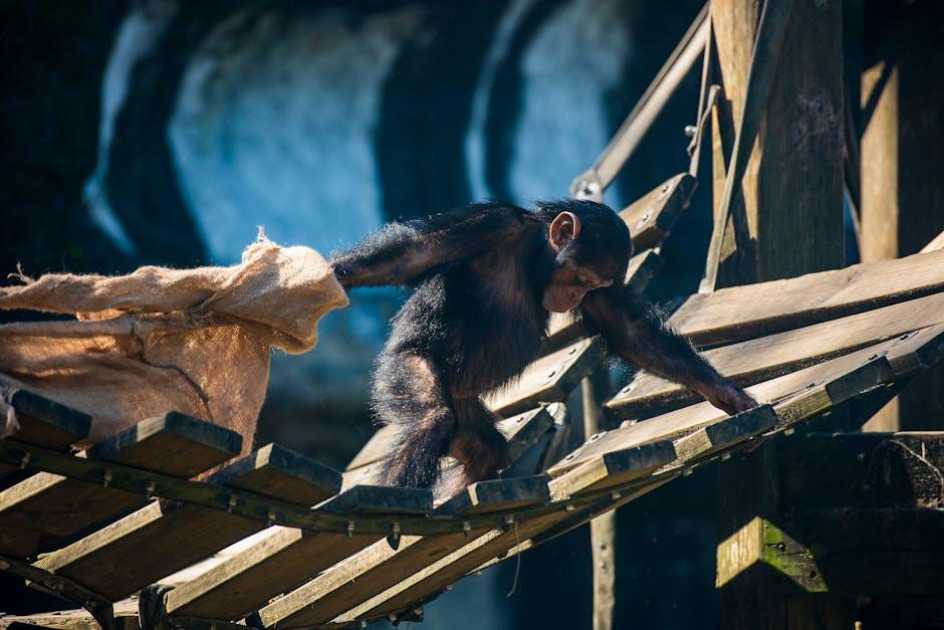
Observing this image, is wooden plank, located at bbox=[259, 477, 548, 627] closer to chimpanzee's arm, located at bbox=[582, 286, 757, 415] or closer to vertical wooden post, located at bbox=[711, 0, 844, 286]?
chimpanzee's arm, located at bbox=[582, 286, 757, 415]

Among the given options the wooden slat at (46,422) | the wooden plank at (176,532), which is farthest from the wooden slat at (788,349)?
the wooden slat at (46,422)

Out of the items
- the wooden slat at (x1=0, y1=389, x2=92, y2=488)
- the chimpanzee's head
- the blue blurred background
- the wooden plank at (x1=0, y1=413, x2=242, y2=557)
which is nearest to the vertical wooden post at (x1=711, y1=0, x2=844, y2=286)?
the chimpanzee's head

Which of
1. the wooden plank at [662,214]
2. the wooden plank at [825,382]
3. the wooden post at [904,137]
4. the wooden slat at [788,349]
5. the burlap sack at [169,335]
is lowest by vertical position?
the burlap sack at [169,335]

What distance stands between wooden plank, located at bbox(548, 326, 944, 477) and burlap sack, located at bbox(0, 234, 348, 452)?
1.10 m

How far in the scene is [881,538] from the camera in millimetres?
3951

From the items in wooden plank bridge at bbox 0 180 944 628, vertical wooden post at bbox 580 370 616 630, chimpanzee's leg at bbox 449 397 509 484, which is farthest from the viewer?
vertical wooden post at bbox 580 370 616 630

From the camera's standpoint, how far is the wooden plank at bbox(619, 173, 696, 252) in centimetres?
521

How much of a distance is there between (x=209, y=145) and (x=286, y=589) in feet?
25.2

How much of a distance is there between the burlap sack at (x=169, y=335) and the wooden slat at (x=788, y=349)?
68.2 inches

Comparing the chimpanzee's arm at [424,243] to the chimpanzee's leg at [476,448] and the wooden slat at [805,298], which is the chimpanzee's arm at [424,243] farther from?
the wooden slat at [805,298]

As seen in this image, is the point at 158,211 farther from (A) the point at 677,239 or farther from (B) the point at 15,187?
(A) the point at 677,239

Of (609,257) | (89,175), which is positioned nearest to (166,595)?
(609,257)

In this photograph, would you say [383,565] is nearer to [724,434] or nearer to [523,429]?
[724,434]

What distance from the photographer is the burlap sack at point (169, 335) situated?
112 inches
